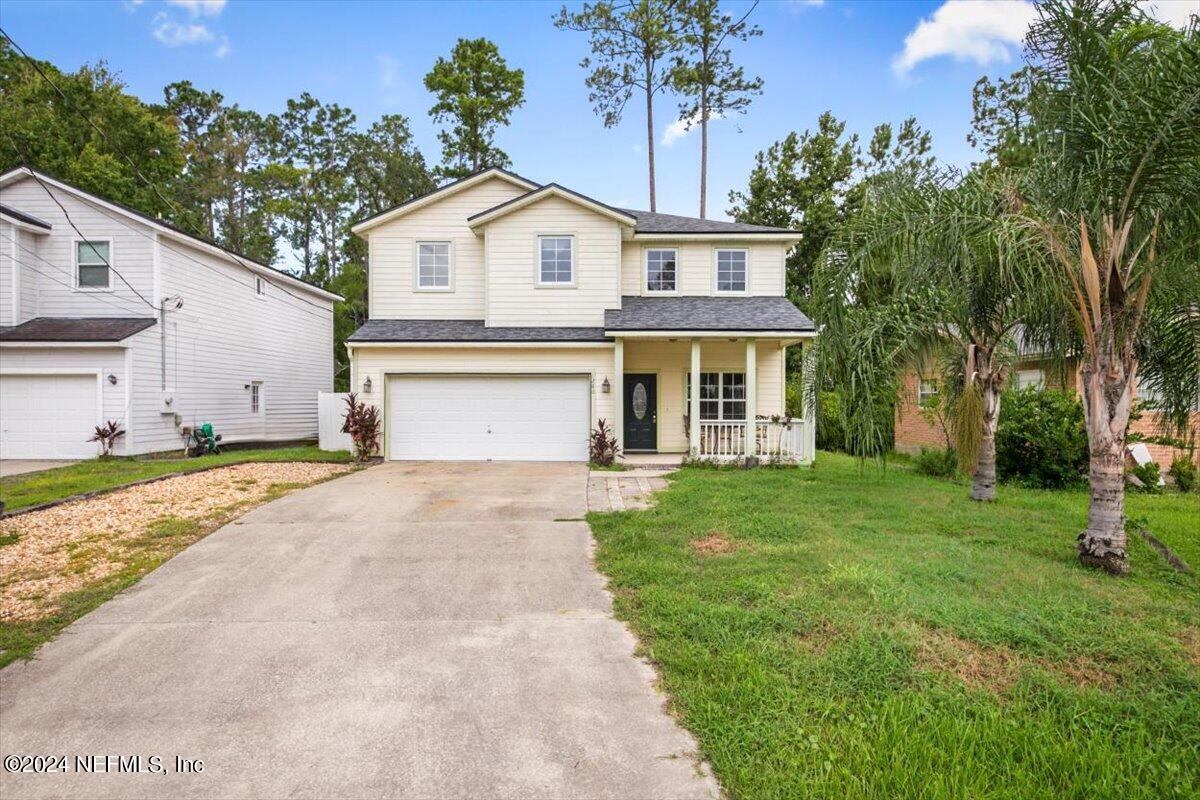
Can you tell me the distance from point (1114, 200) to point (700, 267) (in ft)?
32.2

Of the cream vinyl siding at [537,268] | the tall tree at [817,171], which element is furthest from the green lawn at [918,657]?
the tall tree at [817,171]

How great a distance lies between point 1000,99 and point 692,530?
27072 millimetres

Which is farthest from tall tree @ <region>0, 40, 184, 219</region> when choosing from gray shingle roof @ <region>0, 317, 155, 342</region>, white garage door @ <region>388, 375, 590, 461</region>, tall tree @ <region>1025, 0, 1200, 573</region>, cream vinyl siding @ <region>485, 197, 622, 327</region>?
tall tree @ <region>1025, 0, 1200, 573</region>

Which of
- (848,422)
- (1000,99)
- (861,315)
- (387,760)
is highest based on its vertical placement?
(1000,99)

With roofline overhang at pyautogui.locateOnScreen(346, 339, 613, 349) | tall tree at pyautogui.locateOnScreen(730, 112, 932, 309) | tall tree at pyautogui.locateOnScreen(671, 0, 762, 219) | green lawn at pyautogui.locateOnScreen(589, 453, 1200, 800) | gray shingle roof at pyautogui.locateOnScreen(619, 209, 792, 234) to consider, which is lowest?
green lawn at pyautogui.locateOnScreen(589, 453, 1200, 800)

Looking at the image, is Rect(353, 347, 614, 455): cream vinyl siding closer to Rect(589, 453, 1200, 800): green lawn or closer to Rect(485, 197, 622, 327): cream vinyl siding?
Rect(485, 197, 622, 327): cream vinyl siding

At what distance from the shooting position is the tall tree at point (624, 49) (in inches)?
863

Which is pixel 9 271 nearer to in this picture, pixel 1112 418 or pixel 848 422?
pixel 848 422

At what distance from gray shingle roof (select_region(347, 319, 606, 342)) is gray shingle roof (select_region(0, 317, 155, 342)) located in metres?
5.03

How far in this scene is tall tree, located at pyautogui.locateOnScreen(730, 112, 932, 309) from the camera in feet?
73.4

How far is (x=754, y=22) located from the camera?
864 inches

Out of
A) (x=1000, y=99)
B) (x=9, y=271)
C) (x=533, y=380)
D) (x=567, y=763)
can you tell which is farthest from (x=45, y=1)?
(x=1000, y=99)

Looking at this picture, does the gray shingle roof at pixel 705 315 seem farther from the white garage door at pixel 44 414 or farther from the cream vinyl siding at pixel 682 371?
the white garage door at pixel 44 414

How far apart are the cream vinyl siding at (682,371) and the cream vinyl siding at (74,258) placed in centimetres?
1196
